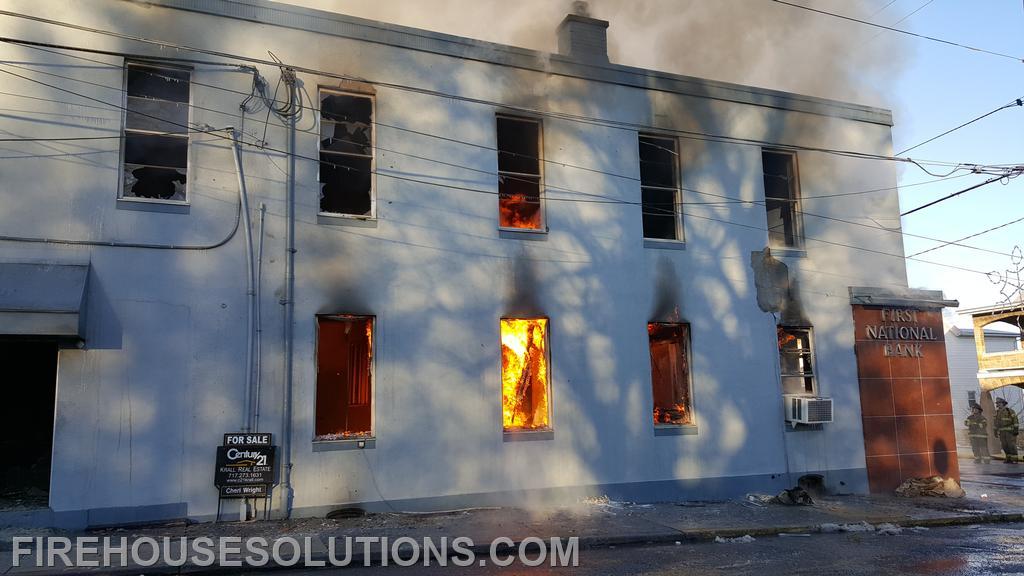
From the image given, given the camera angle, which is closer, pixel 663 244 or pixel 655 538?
pixel 655 538

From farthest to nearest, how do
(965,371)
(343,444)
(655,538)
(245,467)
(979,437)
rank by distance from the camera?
(965,371)
(979,437)
(343,444)
(245,467)
(655,538)

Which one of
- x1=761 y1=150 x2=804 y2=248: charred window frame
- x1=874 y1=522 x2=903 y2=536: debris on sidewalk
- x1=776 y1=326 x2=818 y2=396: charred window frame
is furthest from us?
x1=761 y1=150 x2=804 y2=248: charred window frame

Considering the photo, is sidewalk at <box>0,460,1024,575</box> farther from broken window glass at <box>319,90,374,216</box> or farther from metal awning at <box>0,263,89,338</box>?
broken window glass at <box>319,90,374,216</box>

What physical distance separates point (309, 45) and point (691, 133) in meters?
6.45

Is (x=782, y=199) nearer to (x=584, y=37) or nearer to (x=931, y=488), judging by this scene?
(x=584, y=37)

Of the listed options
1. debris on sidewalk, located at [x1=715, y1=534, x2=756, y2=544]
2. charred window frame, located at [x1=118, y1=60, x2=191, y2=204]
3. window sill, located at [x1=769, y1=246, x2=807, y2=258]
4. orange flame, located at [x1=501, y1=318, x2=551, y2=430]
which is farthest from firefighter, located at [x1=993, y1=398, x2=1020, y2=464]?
charred window frame, located at [x1=118, y1=60, x2=191, y2=204]

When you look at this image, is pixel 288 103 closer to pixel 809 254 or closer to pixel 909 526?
pixel 809 254

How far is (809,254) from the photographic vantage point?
12.8 metres

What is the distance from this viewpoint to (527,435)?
34.0 ft

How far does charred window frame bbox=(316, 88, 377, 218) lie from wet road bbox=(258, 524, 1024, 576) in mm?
5117

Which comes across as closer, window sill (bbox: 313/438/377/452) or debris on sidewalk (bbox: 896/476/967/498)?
window sill (bbox: 313/438/377/452)

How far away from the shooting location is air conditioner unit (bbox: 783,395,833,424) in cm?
1177

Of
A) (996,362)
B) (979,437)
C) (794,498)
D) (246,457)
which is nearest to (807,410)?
(794,498)

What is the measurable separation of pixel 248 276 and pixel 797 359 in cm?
929
